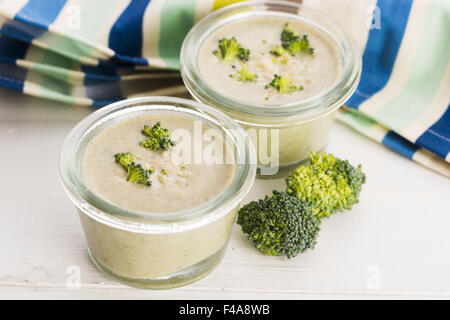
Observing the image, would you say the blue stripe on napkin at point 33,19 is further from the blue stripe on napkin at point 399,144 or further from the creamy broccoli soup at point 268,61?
the blue stripe on napkin at point 399,144

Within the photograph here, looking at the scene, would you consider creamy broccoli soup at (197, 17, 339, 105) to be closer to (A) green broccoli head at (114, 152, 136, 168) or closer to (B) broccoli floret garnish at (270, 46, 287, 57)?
(B) broccoli floret garnish at (270, 46, 287, 57)

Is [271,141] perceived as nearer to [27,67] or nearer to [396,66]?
[396,66]

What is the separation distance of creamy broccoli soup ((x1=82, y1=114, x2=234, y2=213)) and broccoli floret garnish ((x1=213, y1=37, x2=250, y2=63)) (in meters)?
0.41

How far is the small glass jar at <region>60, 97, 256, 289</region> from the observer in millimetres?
2021

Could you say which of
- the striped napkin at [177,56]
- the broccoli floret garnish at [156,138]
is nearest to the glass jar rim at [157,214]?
the broccoli floret garnish at [156,138]

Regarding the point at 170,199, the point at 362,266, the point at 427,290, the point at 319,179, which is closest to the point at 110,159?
the point at 170,199

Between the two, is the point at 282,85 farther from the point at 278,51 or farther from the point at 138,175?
the point at 138,175

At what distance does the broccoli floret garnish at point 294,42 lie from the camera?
8.90ft

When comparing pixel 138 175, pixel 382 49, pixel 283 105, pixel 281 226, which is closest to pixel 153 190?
pixel 138 175

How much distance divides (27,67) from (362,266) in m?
1.36

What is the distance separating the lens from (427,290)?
2.26 metres

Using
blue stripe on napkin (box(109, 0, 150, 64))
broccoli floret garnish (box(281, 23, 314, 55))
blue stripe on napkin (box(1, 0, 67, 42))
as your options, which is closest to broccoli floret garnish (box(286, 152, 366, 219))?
broccoli floret garnish (box(281, 23, 314, 55))

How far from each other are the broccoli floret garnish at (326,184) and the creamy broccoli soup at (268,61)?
0.24m

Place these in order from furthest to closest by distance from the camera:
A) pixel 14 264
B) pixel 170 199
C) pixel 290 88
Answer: pixel 290 88 → pixel 14 264 → pixel 170 199
